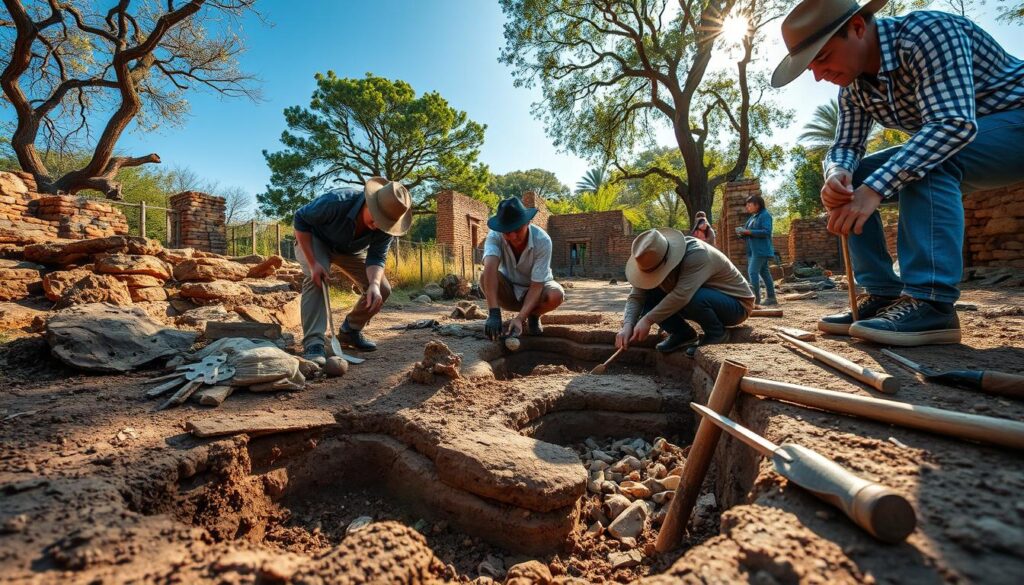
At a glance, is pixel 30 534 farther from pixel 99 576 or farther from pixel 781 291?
pixel 781 291

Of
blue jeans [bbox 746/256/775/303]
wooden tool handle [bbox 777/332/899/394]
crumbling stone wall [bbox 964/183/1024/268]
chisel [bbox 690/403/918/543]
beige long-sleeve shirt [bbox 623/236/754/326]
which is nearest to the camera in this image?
chisel [bbox 690/403/918/543]

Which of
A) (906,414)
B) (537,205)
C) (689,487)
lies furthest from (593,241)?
(906,414)

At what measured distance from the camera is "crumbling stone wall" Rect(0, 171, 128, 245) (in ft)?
18.5

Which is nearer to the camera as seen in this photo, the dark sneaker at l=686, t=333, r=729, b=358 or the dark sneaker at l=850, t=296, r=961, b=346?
the dark sneaker at l=850, t=296, r=961, b=346

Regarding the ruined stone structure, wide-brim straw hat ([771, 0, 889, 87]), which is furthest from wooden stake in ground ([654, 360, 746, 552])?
the ruined stone structure

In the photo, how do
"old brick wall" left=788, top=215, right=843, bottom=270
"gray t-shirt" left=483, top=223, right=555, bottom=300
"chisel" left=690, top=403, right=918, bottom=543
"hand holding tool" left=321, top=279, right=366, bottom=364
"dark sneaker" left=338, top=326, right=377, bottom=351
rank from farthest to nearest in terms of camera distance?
"old brick wall" left=788, top=215, right=843, bottom=270
"gray t-shirt" left=483, top=223, right=555, bottom=300
"dark sneaker" left=338, top=326, right=377, bottom=351
"hand holding tool" left=321, top=279, right=366, bottom=364
"chisel" left=690, top=403, right=918, bottom=543

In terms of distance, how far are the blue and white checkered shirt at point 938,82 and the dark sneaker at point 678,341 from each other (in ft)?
4.46

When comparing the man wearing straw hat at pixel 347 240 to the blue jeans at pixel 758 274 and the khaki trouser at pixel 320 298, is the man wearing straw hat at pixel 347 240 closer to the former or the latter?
the khaki trouser at pixel 320 298

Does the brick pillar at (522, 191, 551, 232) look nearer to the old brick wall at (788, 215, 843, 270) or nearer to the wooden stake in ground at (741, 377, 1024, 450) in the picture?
the old brick wall at (788, 215, 843, 270)

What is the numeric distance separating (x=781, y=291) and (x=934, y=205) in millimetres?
7042

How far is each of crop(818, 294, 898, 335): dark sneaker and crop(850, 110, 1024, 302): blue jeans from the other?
15.9 inches

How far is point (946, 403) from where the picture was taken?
1.21 meters

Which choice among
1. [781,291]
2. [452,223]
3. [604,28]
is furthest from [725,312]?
[452,223]

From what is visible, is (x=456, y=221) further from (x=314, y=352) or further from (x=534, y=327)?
(x=314, y=352)
